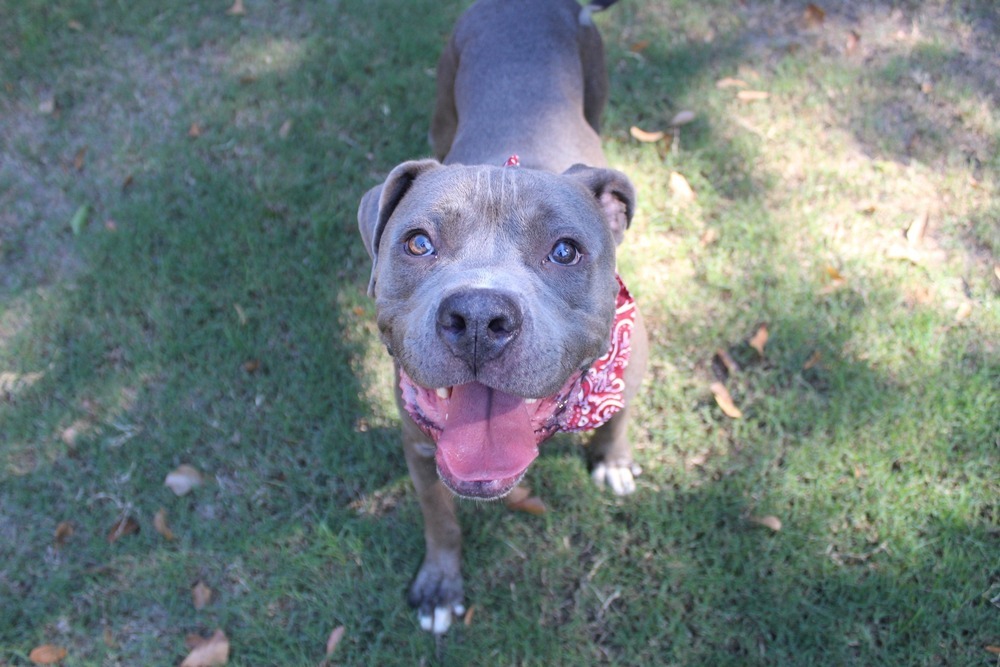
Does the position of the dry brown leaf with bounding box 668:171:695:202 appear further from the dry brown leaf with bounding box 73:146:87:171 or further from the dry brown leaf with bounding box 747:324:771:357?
the dry brown leaf with bounding box 73:146:87:171

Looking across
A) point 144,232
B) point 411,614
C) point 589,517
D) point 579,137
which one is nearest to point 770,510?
point 589,517

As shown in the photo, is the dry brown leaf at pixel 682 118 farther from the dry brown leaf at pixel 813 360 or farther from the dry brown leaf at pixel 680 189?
the dry brown leaf at pixel 813 360

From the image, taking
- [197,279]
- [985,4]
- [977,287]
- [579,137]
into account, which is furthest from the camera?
[985,4]

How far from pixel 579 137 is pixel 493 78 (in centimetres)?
62

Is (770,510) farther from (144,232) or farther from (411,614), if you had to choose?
(144,232)

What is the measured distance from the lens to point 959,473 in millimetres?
4070

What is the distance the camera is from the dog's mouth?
2.82m

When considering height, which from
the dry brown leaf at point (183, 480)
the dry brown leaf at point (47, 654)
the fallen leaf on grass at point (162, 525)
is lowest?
the dry brown leaf at point (47, 654)

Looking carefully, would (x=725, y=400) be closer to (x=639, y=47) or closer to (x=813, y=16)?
(x=639, y=47)

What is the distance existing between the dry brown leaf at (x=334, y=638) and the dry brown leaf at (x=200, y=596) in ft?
2.40

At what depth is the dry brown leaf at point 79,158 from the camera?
571cm

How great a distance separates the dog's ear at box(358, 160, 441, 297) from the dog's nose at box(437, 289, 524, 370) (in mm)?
735

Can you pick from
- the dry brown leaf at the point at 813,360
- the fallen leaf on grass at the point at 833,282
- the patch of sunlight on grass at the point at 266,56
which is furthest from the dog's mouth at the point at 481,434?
the patch of sunlight on grass at the point at 266,56

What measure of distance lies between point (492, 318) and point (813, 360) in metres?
2.79
